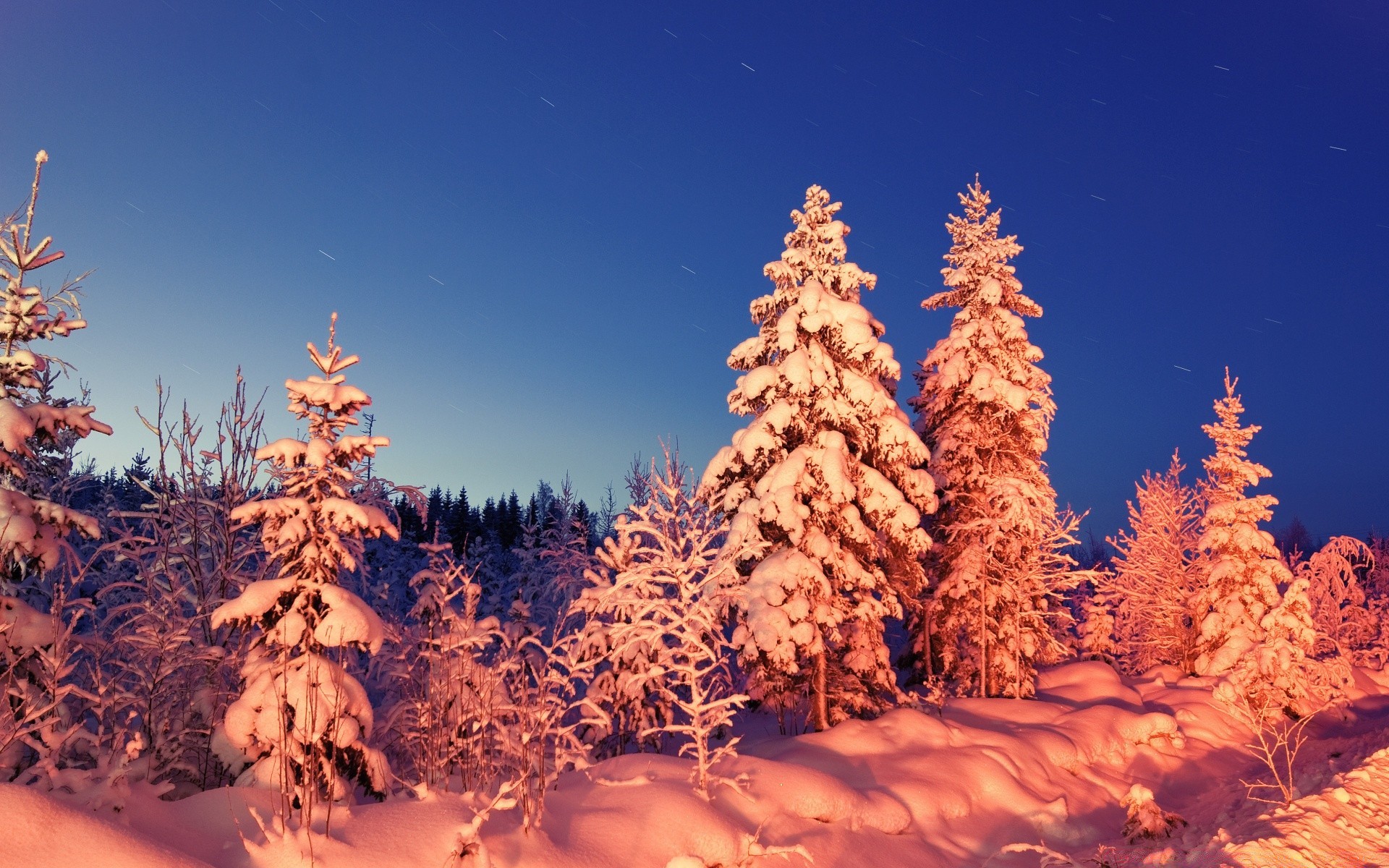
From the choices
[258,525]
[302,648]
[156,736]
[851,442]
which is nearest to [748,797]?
[302,648]

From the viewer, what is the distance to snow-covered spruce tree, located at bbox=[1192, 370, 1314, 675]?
25.7m

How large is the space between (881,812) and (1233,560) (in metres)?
21.9

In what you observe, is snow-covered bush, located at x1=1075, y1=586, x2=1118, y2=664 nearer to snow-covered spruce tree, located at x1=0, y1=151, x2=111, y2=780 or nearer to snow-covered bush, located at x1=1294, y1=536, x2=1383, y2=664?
snow-covered bush, located at x1=1294, y1=536, x2=1383, y2=664

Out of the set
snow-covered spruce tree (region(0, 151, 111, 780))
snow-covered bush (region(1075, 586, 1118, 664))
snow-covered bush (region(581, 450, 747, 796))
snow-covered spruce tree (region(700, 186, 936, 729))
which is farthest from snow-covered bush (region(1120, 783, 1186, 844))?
snow-covered bush (region(1075, 586, 1118, 664))

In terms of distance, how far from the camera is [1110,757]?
1670 cm

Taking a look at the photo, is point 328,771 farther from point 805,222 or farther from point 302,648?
point 805,222

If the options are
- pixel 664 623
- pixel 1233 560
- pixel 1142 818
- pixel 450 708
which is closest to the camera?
pixel 1142 818

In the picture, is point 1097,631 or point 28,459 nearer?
point 28,459

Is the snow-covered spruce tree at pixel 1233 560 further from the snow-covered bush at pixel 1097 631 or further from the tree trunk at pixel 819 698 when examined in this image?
the tree trunk at pixel 819 698

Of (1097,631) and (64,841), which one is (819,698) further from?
(1097,631)

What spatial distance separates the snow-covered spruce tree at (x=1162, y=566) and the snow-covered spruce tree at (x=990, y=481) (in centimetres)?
1111

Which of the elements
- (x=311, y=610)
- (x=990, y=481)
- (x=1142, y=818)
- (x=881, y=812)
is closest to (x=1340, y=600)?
(x=990, y=481)

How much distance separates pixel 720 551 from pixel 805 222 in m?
7.93

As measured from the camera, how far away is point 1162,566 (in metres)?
32.3
